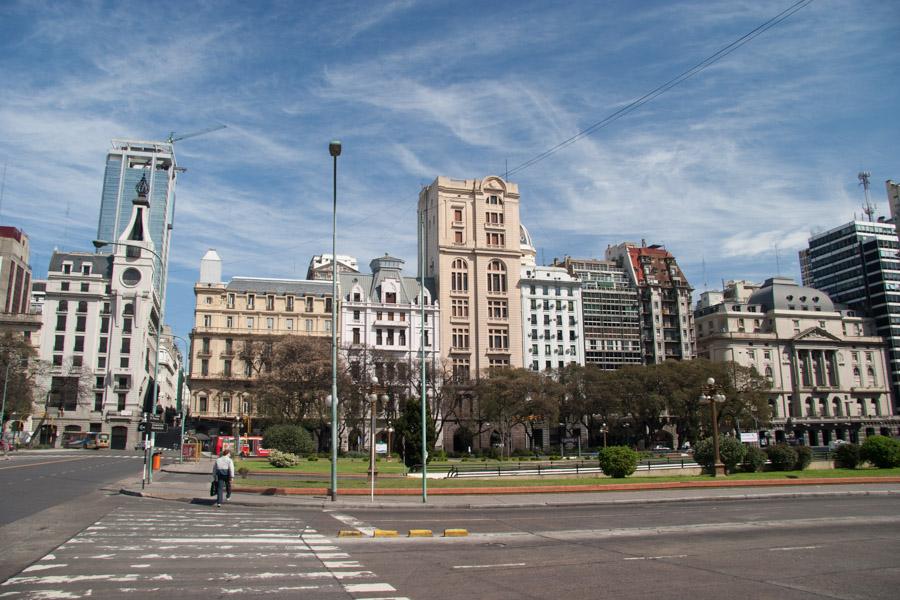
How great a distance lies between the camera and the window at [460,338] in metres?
93.2

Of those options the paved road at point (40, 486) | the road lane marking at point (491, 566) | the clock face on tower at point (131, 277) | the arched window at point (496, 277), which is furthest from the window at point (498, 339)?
the road lane marking at point (491, 566)

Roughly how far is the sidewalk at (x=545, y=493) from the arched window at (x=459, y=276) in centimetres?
6548

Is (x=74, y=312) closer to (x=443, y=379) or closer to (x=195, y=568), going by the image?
(x=443, y=379)

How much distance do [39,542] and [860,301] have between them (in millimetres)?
153772

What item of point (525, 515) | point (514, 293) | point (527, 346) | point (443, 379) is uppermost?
point (514, 293)

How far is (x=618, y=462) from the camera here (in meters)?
33.8

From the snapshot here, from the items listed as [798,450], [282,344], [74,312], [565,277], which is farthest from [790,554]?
[74,312]

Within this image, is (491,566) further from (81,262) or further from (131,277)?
(81,262)

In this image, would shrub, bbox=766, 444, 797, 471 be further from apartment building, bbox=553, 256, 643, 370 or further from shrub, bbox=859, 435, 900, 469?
apartment building, bbox=553, 256, 643, 370

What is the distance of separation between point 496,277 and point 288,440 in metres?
54.1

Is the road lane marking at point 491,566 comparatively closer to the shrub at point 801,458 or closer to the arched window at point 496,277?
the shrub at point 801,458

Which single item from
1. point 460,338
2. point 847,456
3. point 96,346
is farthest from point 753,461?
point 96,346

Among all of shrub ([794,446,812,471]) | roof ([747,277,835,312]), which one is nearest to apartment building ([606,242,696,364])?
roof ([747,277,835,312])

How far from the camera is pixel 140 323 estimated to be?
94438 mm
